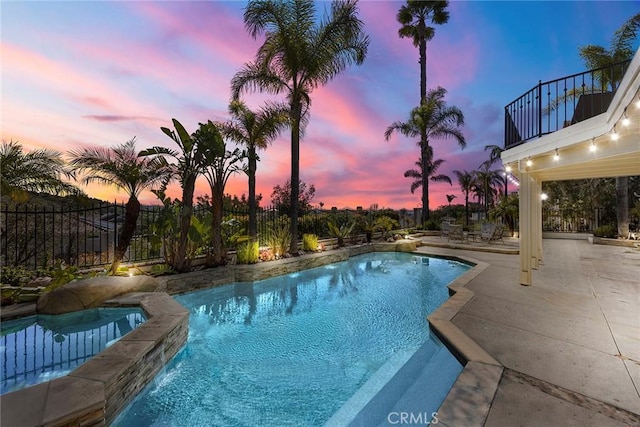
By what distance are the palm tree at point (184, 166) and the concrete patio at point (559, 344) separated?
635cm

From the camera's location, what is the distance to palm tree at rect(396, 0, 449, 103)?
1847 centimetres

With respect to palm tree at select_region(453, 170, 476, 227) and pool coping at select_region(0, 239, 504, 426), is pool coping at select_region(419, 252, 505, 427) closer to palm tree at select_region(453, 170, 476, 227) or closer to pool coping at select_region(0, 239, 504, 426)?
pool coping at select_region(0, 239, 504, 426)

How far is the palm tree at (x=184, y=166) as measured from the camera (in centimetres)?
688

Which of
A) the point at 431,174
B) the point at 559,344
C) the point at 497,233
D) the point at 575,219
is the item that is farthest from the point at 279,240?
the point at 575,219

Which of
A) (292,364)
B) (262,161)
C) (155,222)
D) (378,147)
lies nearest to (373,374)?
(292,364)

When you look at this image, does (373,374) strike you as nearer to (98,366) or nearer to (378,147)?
(98,366)

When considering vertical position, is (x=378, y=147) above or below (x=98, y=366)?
above

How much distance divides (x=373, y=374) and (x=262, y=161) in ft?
23.3

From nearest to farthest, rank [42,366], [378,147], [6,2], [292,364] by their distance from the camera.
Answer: [42,366] < [292,364] < [6,2] < [378,147]

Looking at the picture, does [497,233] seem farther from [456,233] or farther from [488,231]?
[456,233]

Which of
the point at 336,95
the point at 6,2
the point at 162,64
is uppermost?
the point at 336,95

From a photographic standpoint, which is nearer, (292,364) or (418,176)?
(292,364)

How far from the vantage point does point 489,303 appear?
4.78 metres

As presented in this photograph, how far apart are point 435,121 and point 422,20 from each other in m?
7.71
